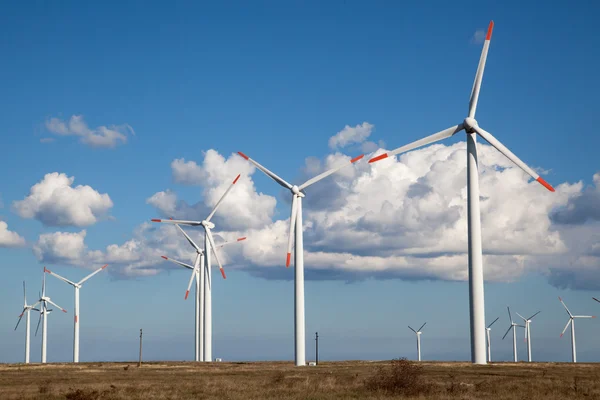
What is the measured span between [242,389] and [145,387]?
873 cm

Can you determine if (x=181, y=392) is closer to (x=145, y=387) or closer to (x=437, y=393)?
(x=145, y=387)

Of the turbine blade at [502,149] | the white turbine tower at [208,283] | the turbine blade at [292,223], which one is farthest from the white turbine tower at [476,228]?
the white turbine tower at [208,283]

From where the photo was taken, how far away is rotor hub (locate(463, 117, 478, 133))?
294 feet

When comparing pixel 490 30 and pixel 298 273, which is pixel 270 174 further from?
pixel 490 30

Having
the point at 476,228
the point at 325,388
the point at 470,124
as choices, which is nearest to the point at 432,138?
the point at 470,124

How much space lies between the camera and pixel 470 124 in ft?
294

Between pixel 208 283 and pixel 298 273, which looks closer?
pixel 298 273

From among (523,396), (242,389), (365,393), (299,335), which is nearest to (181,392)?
(242,389)

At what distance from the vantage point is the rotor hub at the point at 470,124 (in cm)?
8956

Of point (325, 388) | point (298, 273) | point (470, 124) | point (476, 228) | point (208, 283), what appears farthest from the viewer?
point (208, 283)

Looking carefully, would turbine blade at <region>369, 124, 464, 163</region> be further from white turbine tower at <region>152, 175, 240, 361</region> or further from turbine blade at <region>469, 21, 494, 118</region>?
white turbine tower at <region>152, 175, 240, 361</region>

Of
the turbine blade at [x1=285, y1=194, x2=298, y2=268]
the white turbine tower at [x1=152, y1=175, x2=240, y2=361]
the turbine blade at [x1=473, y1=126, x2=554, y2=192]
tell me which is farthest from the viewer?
the white turbine tower at [x1=152, y1=175, x2=240, y2=361]

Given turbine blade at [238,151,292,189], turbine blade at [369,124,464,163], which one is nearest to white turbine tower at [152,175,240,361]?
turbine blade at [238,151,292,189]

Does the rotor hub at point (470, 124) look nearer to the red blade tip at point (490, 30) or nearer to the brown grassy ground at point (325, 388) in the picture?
the red blade tip at point (490, 30)
